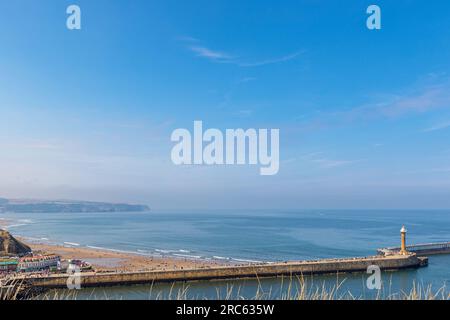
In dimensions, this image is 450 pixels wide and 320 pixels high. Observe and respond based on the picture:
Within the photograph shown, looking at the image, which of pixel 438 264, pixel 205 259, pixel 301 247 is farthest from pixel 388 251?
pixel 205 259

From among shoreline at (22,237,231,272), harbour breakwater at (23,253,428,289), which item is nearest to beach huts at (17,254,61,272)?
shoreline at (22,237,231,272)

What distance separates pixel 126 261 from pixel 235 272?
16.0m

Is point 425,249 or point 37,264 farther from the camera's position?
point 425,249

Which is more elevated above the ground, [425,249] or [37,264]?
[37,264]

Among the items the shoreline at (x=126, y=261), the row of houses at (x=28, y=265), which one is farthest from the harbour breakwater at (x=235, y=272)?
the row of houses at (x=28, y=265)

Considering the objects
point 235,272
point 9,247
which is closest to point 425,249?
point 235,272

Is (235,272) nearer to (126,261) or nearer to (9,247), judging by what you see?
A: (126,261)

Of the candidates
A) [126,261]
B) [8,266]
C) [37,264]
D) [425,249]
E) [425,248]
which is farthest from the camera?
[425,248]

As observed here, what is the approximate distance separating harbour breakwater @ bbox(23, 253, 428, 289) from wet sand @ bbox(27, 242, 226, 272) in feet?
10.5

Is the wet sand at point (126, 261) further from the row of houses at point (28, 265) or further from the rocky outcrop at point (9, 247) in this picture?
the rocky outcrop at point (9, 247)

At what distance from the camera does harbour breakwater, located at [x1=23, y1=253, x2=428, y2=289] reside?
3138 centimetres

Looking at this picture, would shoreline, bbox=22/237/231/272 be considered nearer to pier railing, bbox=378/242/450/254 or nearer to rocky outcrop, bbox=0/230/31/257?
rocky outcrop, bbox=0/230/31/257

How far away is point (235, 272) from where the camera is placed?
116 feet

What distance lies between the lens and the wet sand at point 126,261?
4006cm
